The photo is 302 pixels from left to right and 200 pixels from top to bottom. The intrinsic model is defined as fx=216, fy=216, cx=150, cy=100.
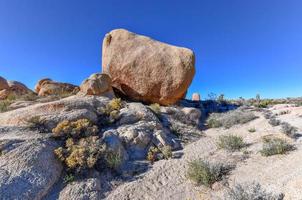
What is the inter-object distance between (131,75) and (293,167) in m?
11.0

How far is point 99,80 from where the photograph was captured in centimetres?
1386

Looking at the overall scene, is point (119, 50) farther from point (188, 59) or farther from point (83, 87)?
point (188, 59)

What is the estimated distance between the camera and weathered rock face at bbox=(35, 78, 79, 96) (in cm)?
1616

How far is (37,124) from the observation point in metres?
8.04

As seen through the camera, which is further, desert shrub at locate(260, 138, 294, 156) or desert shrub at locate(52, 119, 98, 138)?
desert shrub at locate(52, 119, 98, 138)

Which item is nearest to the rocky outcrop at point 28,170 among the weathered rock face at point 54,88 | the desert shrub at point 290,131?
the desert shrub at point 290,131

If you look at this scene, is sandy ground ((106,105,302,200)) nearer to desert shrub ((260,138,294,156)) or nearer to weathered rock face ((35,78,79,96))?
desert shrub ((260,138,294,156))

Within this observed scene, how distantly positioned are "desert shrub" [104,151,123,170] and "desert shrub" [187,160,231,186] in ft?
7.28

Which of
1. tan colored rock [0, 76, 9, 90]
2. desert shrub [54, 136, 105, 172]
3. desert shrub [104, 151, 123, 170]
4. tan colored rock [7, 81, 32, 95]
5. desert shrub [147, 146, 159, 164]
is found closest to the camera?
desert shrub [54, 136, 105, 172]

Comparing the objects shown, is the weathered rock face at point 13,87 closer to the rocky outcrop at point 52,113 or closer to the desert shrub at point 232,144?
the rocky outcrop at point 52,113

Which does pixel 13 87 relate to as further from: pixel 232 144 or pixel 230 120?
pixel 232 144

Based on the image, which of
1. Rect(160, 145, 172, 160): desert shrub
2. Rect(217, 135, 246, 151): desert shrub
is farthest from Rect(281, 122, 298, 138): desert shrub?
Rect(160, 145, 172, 160): desert shrub

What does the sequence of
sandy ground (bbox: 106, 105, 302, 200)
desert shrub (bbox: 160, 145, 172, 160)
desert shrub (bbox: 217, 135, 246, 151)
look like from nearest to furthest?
sandy ground (bbox: 106, 105, 302, 200), desert shrub (bbox: 160, 145, 172, 160), desert shrub (bbox: 217, 135, 246, 151)

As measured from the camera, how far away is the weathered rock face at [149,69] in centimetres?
1429
